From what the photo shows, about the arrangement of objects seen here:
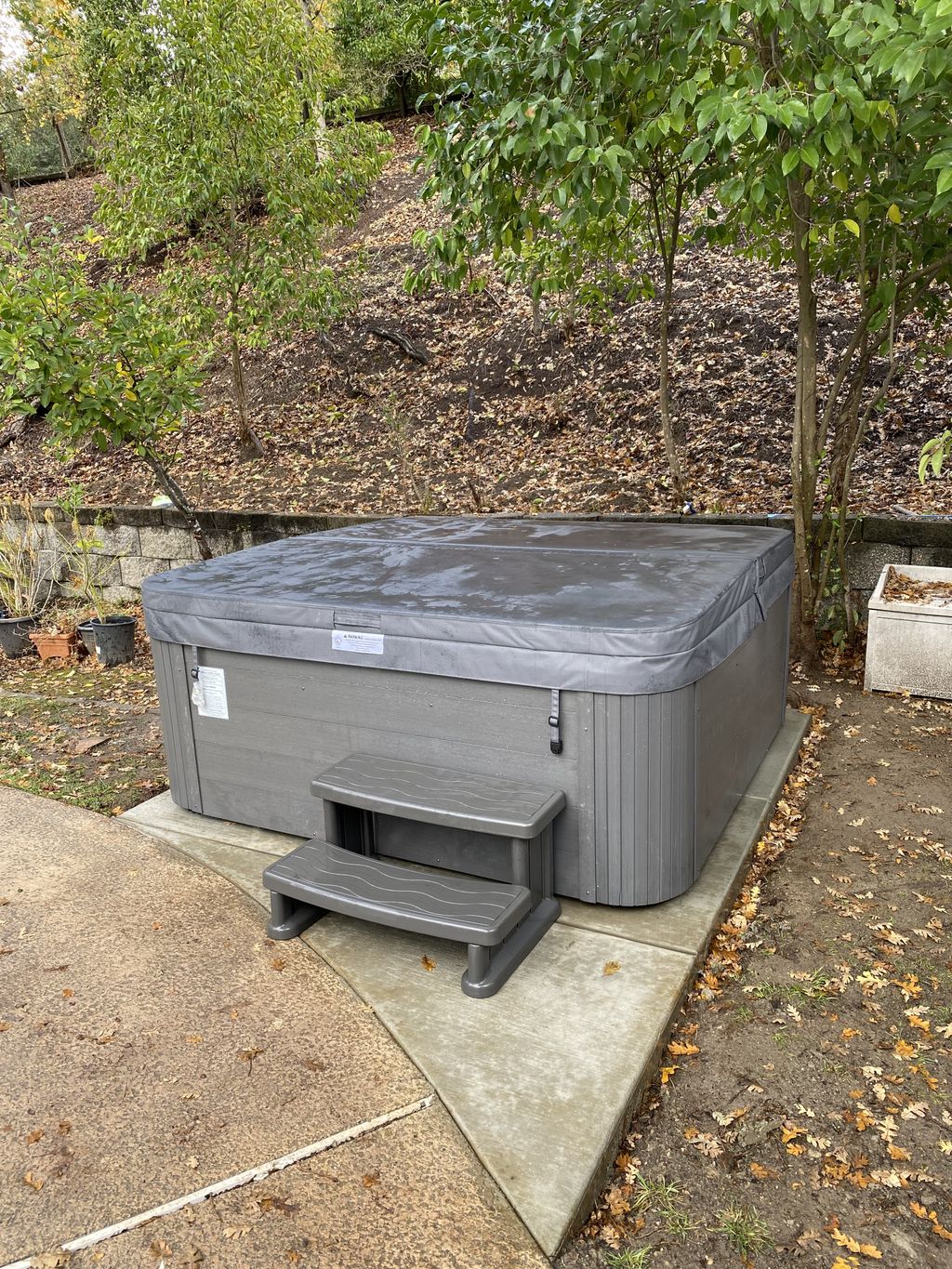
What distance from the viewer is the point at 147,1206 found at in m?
1.47

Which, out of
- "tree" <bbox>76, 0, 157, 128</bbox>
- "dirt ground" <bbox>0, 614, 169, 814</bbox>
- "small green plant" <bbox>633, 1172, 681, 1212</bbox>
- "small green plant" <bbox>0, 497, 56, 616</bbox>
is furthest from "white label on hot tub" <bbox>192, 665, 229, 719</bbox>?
"tree" <bbox>76, 0, 157, 128</bbox>

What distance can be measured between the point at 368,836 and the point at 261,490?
4.99 meters

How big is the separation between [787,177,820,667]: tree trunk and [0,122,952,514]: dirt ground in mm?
926

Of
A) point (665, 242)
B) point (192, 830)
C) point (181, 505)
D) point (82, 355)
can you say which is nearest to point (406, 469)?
point (181, 505)

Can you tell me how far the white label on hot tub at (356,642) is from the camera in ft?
7.84

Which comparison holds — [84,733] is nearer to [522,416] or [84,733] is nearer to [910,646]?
[910,646]

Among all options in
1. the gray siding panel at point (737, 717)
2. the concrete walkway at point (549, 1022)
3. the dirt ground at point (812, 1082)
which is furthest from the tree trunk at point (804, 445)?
the concrete walkway at point (549, 1022)

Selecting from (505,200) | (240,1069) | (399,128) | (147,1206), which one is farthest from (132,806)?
(399,128)

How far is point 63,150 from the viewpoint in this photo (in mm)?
18391

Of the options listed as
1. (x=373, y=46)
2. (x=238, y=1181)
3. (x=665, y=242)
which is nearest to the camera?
(x=238, y=1181)

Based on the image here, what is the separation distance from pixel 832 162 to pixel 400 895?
104 inches

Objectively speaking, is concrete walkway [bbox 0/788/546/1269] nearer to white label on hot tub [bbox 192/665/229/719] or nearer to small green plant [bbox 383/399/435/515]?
white label on hot tub [bbox 192/665/229/719]

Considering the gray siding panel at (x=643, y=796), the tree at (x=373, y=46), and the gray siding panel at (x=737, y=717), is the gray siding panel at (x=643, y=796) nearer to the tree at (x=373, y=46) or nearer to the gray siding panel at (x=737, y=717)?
the gray siding panel at (x=737, y=717)

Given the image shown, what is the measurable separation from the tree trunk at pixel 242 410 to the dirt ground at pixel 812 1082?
5.92 metres
